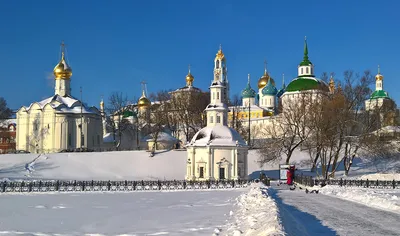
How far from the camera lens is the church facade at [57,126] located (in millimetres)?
59719

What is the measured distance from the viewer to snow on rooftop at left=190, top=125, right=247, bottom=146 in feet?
141

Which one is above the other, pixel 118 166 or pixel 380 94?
pixel 380 94

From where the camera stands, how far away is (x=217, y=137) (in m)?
43.6

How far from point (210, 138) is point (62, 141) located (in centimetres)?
2291

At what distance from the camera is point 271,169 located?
53625mm

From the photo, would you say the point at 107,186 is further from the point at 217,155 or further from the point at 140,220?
the point at 140,220

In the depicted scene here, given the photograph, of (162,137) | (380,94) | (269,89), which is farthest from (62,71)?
(380,94)

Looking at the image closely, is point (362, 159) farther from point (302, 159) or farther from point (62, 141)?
point (62, 141)

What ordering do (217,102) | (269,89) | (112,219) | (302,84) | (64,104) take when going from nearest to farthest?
1. (112,219)
2. (217,102)
3. (64,104)
4. (302,84)
5. (269,89)

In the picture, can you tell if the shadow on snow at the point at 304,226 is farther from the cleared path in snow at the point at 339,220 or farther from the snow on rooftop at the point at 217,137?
the snow on rooftop at the point at 217,137

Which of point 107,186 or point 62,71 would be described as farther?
point 62,71

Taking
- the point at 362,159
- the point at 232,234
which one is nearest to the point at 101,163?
the point at 362,159

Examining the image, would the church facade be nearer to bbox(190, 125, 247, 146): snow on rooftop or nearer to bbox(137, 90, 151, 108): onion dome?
bbox(137, 90, 151, 108): onion dome

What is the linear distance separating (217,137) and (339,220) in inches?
1152
